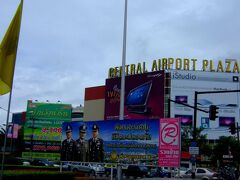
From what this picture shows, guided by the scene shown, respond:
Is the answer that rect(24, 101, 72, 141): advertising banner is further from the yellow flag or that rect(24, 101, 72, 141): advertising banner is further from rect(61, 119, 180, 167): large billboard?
the yellow flag

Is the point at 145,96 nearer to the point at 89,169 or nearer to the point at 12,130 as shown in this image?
the point at 12,130

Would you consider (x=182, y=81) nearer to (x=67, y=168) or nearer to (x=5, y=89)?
(x=67, y=168)

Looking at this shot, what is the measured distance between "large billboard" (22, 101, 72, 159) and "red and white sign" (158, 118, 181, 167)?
193 ft

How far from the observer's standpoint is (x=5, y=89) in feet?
36.7

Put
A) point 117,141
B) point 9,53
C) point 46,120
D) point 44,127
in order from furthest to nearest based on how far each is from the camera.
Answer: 1. point 44,127
2. point 46,120
3. point 117,141
4. point 9,53

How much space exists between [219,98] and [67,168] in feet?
198

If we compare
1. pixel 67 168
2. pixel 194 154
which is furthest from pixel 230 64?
pixel 194 154


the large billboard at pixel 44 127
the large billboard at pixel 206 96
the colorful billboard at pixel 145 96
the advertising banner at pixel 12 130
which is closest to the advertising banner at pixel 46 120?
the large billboard at pixel 44 127

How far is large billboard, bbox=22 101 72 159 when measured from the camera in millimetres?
79188

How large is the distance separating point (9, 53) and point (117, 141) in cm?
1294

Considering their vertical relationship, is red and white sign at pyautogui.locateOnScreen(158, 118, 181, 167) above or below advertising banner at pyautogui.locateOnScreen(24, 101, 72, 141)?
below

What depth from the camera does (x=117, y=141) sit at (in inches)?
918

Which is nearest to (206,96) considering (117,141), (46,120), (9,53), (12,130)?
(46,120)

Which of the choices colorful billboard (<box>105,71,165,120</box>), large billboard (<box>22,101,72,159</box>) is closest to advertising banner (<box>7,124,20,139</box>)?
large billboard (<box>22,101,72,159</box>)
